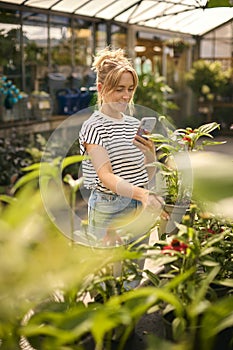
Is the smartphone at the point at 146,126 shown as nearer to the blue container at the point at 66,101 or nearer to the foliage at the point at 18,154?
the foliage at the point at 18,154

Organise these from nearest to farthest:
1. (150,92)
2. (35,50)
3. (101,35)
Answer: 1. (35,50)
2. (150,92)
3. (101,35)

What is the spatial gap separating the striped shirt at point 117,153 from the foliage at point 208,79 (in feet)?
27.8

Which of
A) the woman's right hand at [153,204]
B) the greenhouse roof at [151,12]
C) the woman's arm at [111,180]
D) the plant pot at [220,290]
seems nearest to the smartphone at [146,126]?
the woman's arm at [111,180]

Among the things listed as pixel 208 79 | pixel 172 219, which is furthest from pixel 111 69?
pixel 208 79

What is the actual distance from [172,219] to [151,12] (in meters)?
7.20

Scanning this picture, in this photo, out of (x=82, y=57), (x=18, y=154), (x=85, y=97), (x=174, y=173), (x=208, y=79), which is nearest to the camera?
(x=174, y=173)

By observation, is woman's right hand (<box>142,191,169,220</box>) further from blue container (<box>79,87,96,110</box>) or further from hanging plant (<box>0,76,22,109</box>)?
blue container (<box>79,87,96,110</box>)

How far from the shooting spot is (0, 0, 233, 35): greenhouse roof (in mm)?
6590

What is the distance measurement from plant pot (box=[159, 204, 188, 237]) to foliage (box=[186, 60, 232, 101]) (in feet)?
29.2

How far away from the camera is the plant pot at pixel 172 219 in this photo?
1.45 meters

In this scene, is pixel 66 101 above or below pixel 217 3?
below

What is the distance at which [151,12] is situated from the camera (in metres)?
8.27

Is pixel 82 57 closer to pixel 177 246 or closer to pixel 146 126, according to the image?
pixel 146 126

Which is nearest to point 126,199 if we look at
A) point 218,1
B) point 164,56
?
point 218,1
